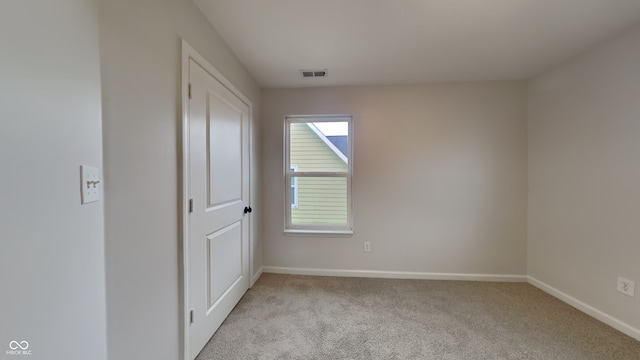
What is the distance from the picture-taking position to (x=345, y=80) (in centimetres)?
267

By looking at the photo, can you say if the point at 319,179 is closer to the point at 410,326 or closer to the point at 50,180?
the point at 410,326

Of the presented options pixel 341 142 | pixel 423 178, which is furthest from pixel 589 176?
pixel 341 142

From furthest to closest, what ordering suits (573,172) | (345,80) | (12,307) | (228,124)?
1. (345,80)
2. (573,172)
3. (228,124)
4. (12,307)

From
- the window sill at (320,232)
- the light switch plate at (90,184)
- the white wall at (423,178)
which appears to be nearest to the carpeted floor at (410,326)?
the white wall at (423,178)

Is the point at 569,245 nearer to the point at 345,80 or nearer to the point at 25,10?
the point at 345,80

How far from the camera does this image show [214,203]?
5.75 ft

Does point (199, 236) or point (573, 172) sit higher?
point (573, 172)

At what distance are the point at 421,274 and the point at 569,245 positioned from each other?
1370 mm

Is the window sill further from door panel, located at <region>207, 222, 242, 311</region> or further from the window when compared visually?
door panel, located at <region>207, 222, 242, 311</region>

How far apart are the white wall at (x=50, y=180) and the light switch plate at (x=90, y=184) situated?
0.02 m

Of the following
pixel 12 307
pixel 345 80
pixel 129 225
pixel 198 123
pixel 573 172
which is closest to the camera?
pixel 12 307

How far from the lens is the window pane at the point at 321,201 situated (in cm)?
294

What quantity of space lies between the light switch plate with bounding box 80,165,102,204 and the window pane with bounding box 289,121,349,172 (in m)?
2.17

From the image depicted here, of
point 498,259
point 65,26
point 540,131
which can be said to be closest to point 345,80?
point 540,131
